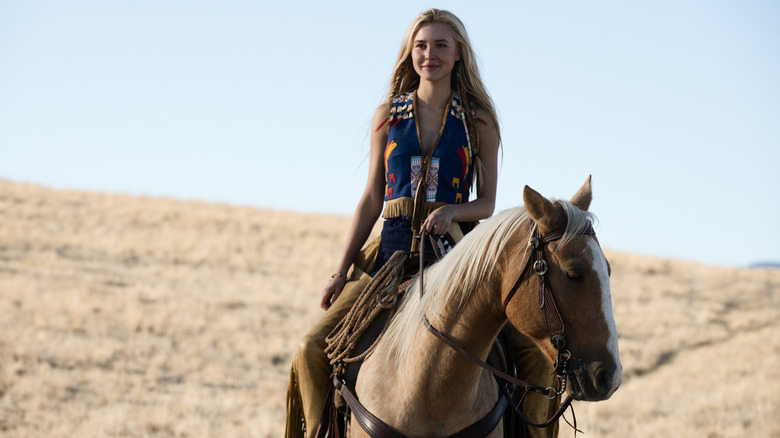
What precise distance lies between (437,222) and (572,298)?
1007mm

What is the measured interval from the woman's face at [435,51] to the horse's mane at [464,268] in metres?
1.26

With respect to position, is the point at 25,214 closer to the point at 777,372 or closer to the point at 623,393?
the point at 623,393

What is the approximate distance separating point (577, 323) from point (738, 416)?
36.2ft

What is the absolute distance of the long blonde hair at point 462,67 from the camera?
410cm

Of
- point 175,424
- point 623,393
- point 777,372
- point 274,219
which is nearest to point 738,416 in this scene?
point 623,393

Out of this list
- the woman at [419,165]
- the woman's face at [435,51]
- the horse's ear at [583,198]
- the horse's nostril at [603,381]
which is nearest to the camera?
the horse's nostril at [603,381]

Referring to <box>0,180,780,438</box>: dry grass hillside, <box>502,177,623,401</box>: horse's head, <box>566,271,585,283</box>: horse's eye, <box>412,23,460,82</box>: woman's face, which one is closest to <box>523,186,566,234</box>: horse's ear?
<box>502,177,623,401</box>: horse's head

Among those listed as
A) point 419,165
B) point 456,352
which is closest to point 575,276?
point 456,352

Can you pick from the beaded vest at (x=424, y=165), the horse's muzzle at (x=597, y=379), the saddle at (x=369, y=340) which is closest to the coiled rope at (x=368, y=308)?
the saddle at (x=369, y=340)

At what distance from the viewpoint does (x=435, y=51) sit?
4.03 metres

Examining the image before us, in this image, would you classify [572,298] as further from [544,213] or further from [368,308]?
[368,308]

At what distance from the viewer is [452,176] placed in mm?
3957

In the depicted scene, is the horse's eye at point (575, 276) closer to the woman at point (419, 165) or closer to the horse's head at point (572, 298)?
the horse's head at point (572, 298)

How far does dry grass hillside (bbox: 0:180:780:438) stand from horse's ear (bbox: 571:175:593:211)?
766cm
